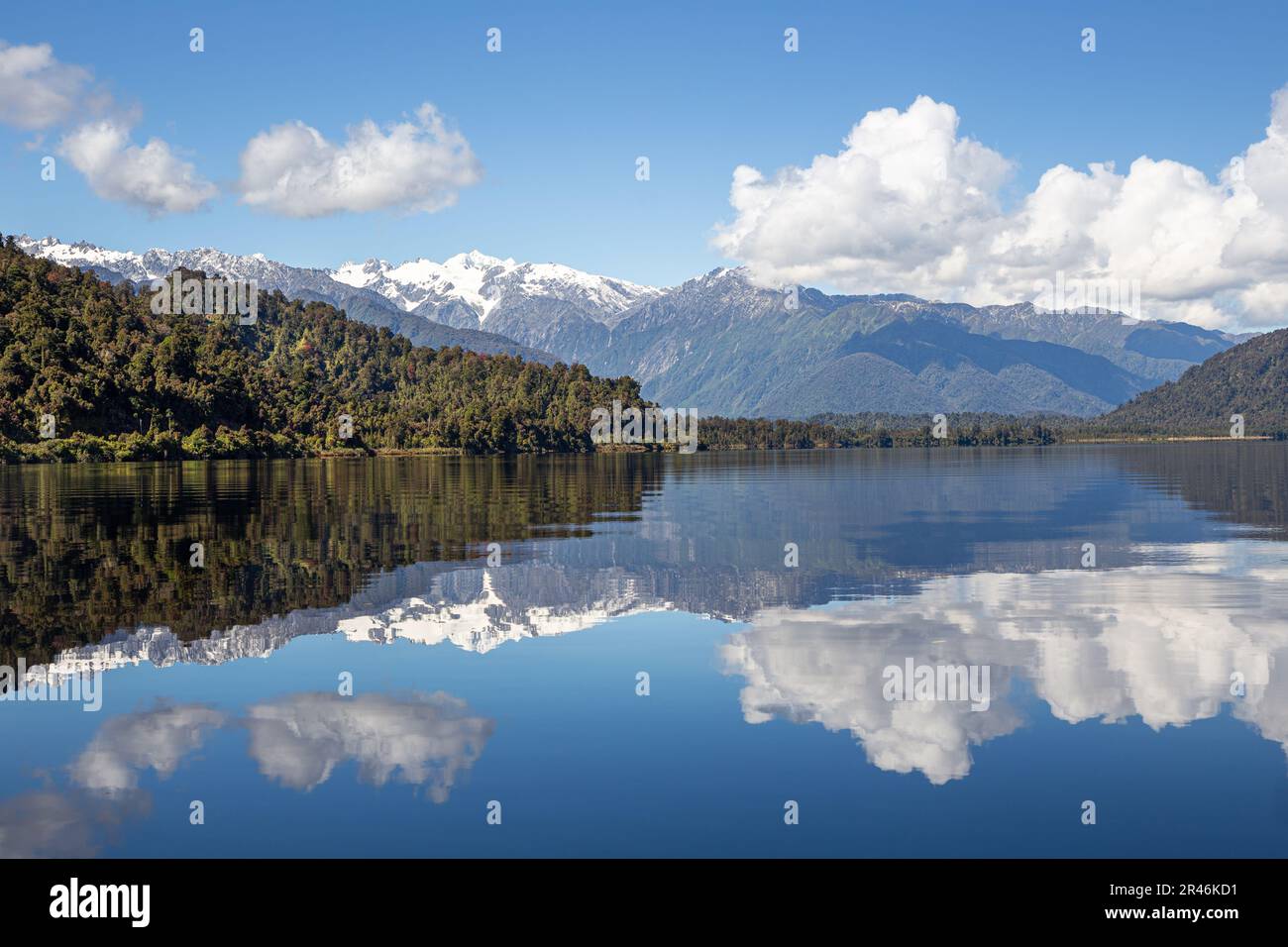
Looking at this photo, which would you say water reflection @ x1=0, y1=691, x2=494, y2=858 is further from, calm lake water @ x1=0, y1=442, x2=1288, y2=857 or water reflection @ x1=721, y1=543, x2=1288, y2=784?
water reflection @ x1=721, y1=543, x2=1288, y2=784

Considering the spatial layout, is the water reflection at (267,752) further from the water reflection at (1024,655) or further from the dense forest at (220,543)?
the dense forest at (220,543)

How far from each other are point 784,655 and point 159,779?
1737 centimetres

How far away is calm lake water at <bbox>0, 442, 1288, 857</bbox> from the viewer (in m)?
19.0

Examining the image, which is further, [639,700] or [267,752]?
[639,700]

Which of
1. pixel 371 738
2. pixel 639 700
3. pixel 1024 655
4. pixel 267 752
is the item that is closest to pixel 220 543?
pixel 639 700

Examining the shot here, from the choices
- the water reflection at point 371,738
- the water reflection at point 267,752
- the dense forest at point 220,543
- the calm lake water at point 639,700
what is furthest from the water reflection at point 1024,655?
the dense forest at point 220,543

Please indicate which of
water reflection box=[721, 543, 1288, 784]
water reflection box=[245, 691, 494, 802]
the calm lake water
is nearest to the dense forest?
the calm lake water

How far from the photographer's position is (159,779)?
21375mm

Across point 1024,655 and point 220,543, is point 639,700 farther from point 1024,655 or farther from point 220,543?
point 220,543

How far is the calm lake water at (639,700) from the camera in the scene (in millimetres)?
18953

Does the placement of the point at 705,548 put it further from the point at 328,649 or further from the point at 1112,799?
→ the point at 1112,799

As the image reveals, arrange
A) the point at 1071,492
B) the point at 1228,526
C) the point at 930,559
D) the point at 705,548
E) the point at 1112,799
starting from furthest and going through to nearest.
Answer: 1. the point at 1071,492
2. the point at 1228,526
3. the point at 705,548
4. the point at 930,559
5. the point at 1112,799

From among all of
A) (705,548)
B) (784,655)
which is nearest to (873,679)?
(784,655)

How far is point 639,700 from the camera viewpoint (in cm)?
2767
